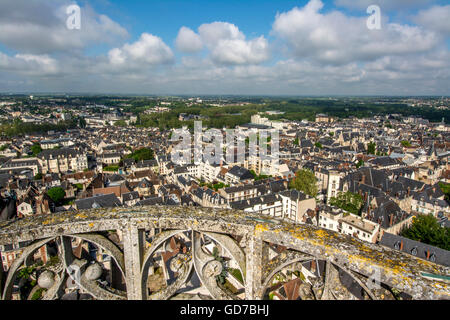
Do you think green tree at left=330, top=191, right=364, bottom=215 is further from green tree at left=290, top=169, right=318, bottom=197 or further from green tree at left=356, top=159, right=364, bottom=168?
green tree at left=356, top=159, right=364, bottom=168

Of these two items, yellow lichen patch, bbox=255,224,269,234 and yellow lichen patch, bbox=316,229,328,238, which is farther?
yellow lichen patch, bbox=255,224,269,234

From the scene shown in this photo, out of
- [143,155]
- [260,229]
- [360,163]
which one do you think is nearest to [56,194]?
[143,155]

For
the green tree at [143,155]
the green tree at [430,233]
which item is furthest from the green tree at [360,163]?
the green tree at [143,155]

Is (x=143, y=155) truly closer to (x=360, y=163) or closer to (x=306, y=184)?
(x=306, y=184)

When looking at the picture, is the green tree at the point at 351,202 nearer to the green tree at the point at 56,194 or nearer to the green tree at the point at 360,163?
the green tree at the point at 360,163

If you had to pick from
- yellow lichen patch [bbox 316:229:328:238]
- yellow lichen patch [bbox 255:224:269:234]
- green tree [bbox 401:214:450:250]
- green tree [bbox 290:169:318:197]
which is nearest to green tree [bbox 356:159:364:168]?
green tree [bbox 290:169:318:197]

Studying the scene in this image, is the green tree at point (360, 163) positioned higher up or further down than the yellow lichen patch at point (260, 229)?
further down

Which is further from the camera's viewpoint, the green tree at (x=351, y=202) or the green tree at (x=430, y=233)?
the green tree at (x=351, y=202)

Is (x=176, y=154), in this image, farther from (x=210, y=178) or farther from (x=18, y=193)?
(x=18, y=193)
